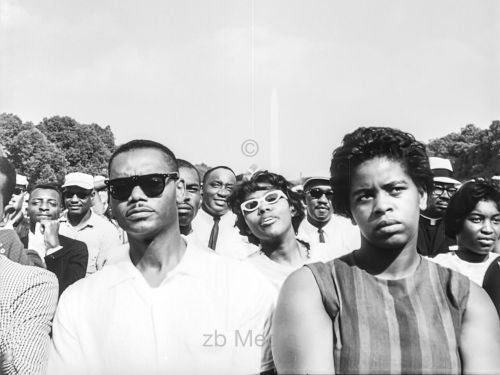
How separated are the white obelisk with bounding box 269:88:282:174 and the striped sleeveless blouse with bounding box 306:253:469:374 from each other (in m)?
1.16

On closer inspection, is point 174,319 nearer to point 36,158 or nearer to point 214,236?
point 214,236

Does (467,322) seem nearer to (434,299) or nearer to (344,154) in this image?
(434,299)

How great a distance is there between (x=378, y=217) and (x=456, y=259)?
1.05 meters

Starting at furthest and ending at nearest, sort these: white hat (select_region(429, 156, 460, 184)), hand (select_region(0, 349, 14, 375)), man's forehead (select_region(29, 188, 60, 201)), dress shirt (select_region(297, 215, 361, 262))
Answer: man's forehead (select_region(29, 188, 60, 201)) → white hat (select_region(429, 156, 460, 184)) → dress shirt (select_region(297, 215, 361, 262)) → hand (select_region(0, 349, 14, 375))

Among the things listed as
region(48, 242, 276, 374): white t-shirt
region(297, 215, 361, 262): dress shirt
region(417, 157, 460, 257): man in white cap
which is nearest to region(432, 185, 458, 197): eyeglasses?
region(417, 157, 460, 257): man in white cap

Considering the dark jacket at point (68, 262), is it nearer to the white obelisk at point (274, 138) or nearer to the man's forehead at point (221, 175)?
the man's forehead at point (221, 175)

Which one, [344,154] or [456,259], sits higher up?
[344,154]

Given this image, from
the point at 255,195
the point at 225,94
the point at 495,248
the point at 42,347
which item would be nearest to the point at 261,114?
the point at 225,94

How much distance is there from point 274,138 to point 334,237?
0.64 m

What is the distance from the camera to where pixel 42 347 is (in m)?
2.43

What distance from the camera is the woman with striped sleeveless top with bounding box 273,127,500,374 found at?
69.8 inches

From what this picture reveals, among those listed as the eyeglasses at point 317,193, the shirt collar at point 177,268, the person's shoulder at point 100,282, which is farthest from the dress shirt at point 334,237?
the person's shoulder at point 100,282

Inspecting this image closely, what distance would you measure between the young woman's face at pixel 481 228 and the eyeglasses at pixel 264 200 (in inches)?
36.1

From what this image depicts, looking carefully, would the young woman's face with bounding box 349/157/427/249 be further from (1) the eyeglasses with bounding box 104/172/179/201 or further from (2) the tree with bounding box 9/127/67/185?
(2) the tree with bounding box 9/127/67/185
